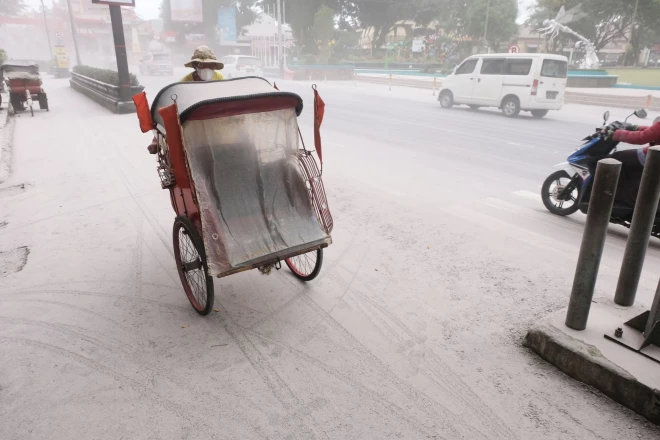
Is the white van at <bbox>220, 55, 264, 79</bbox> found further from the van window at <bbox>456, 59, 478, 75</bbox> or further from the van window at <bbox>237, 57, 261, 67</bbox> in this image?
the van window at <bbox>456, 59, 478, 75</bbox>

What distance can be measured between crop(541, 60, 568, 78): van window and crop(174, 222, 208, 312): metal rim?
14.5 metres

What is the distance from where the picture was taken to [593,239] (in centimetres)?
293

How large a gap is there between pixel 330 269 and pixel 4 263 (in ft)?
11.3

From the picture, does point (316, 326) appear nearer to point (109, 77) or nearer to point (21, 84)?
point (21, 84)

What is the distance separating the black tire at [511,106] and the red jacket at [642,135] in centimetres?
1112

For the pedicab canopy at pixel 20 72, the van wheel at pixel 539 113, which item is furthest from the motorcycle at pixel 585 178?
the pedicab canopy at pixel 20 72

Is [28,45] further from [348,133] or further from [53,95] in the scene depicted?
[348,133]

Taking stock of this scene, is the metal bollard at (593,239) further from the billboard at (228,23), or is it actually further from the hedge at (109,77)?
the billboard at (228,23)

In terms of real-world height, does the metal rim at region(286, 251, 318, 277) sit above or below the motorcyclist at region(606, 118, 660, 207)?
below

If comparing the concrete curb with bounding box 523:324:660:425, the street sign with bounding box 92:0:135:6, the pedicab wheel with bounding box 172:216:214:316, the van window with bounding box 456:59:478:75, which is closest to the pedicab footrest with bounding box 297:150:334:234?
the pedicab wheel with bounding box 172:216:214:316

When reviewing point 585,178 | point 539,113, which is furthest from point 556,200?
point 539,113

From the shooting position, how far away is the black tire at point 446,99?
17.9 m

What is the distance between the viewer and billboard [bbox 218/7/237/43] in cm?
6126

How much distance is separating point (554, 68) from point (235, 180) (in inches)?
582
